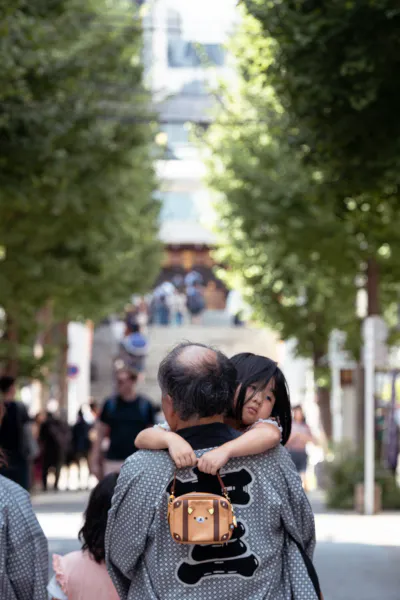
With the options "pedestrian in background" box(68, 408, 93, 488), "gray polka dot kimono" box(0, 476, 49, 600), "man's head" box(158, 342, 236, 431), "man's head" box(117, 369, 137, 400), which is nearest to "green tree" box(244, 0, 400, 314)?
"man's head" box(117, 369, 137, 400)

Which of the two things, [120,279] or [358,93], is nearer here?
[358,93]

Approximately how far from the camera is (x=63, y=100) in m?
19.0

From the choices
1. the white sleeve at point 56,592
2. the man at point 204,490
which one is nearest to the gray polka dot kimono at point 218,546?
the man at point 204,490

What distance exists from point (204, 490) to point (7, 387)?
9.03 m

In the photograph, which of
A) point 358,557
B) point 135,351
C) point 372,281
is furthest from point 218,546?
point 135,351

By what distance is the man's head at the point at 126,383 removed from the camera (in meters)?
12.2

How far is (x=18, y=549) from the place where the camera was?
4914 millimetres

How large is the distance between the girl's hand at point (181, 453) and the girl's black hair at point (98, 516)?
1418 mm

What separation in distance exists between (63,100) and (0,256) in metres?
5.50

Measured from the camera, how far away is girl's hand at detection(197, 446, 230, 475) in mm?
4273

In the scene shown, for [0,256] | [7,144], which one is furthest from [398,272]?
[7,144]

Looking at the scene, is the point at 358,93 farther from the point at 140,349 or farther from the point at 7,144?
the point at 140,349

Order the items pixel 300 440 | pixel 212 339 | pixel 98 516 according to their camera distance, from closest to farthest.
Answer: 1. pixel 98 516
2. pixel 300 440
3. pixel 212 339

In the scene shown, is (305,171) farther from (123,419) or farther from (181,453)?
(181,453)
